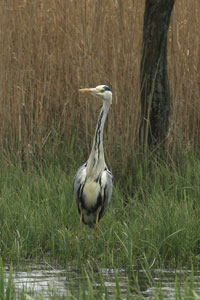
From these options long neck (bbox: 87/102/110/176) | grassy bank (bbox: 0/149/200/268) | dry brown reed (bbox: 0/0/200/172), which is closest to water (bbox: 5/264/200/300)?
grassy bank (bbox: 0/149/200/268)

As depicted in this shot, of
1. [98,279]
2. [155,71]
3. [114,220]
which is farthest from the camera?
[155,71]

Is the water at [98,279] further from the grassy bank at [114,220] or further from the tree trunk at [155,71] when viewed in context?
the tree trunk at [155,71]

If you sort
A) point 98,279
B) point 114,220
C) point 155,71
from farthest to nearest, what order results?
point 155,71 < point 114,220 < point 98,279

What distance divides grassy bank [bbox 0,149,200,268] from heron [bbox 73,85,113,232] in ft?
0.37

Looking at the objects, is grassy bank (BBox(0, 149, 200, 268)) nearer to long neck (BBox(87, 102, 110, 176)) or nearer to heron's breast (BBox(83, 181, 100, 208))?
heron's breast (BBox(83, 181, 100, 208))

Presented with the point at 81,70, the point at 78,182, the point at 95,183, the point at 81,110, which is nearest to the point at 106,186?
the point at 95,183

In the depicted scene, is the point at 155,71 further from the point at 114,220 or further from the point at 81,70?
the point at 114,220

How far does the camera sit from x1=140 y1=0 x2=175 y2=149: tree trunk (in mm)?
5949

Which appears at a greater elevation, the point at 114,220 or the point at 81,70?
the point at 81,70

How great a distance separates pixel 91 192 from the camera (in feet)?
16.6

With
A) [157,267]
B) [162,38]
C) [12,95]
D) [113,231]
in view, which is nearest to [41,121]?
[12,95]

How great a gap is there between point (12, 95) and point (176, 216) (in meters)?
2.41

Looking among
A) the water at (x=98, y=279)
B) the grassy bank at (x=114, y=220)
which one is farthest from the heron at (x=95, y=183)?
the water at (x=98, y=279)

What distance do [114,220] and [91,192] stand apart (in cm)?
27
